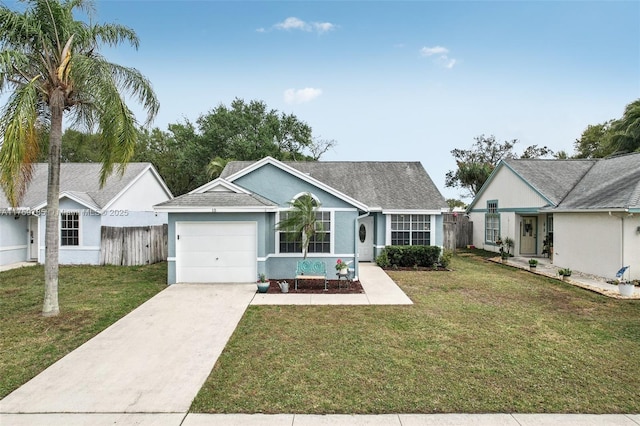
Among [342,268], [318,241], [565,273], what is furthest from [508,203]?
[342,268]

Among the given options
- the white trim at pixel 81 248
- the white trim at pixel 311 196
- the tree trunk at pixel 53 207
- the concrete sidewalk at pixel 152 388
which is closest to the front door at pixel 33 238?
the white trim at pixel 81 248

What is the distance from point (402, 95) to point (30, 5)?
17430 mm

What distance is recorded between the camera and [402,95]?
20.0 metres

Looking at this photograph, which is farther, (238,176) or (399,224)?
(399,224)

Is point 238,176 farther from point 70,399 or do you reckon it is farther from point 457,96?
point 457,96

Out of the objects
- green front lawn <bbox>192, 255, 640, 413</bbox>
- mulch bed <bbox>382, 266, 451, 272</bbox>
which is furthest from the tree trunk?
mulch bed <bbox>382, 266, 451, 272</bbox>

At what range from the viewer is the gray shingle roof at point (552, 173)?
1686 centimetres

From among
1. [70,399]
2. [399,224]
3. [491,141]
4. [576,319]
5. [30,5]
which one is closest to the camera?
[70,399]

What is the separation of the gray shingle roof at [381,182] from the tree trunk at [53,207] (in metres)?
11.0

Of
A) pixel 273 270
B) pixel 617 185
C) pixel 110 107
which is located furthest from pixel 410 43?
pixel 110 107

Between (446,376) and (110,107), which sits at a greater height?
(110,107)

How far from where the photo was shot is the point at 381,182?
1816 cm

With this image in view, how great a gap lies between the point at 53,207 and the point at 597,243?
18.5 meters

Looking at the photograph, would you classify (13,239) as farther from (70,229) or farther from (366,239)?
(366,239)
